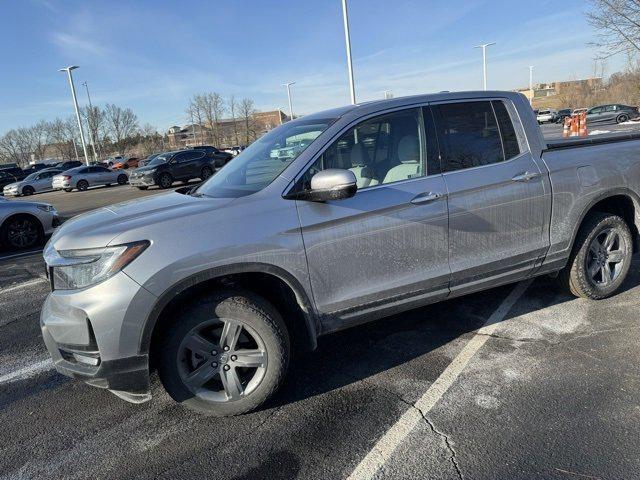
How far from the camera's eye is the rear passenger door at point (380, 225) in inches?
122

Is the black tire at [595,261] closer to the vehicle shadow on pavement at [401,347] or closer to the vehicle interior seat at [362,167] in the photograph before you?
the vehicle shadow on pavement at [401,347]

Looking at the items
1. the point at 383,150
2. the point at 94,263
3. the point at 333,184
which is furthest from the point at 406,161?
the point at 94,263

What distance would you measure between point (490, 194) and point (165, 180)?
872 inches

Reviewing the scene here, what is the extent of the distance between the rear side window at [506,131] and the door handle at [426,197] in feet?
2.72

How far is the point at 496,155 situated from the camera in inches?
150

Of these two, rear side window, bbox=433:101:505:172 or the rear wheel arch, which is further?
rear side window, bbox=433:101:505:172

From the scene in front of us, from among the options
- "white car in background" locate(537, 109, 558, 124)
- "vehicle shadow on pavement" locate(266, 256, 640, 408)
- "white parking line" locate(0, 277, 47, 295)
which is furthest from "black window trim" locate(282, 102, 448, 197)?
"white car in background" locate(537, 109, 558, 124)

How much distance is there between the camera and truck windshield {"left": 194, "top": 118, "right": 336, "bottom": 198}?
3.30m

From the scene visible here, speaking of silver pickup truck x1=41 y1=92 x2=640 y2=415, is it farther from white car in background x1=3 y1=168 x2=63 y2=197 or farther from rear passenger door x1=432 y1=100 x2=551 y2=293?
white car in background x1=3 y1=168 x2=63 y2=197

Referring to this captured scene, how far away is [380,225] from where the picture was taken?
10.6ft

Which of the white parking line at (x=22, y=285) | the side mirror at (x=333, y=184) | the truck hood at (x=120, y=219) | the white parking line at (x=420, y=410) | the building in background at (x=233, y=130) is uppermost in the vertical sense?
the building in background at (x=233, y=130)

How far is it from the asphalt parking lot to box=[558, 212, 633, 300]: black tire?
0.24 m

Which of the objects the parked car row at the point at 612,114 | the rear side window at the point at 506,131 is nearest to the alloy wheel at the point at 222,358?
the rear side window at the point at 506,131

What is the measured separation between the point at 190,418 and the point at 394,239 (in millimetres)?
1749
